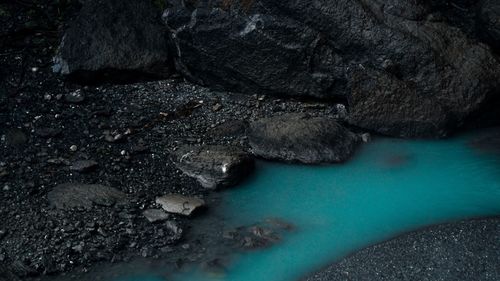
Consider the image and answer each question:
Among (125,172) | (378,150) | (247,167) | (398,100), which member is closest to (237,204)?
(247,167)

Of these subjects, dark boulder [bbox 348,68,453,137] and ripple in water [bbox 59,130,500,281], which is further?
dark boulder [bbox 348,68,453,137]

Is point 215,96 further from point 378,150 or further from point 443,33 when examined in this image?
point 443,33

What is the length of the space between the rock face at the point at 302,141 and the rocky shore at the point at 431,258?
1.11 metres

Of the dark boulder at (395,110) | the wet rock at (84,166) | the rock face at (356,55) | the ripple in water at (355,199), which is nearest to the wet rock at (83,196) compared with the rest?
the wet rock at (84,166)

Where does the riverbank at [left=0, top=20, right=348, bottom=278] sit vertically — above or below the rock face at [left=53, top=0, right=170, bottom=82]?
below

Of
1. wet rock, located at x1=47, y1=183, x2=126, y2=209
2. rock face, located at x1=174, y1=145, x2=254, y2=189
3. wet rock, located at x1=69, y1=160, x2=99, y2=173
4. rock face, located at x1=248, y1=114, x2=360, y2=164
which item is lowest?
wet rock, located at x1=47, y1=183, x2=126, y2=209

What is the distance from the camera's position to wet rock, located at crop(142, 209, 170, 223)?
463 centimetres

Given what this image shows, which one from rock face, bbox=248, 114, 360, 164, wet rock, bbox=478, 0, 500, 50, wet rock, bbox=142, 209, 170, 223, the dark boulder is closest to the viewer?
wet rock, bbox=142, 209, 170, 223

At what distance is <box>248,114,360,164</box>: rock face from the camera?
528 centimetres

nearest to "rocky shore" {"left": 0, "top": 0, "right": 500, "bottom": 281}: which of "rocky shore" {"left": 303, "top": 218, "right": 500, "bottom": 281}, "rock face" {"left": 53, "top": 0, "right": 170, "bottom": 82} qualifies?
"rock face" {"left": 53, "top": 0, "right": 170, "bottom": 82}

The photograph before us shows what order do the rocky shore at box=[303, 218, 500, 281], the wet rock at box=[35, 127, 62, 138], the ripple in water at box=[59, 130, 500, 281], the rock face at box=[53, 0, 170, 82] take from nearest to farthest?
the rocky shore at box=[303, 218, 500, 281]
the ripple in water at box=[59, 130, 500, 281]
the wet rock at box=[35, 127, 62, 138]
the rock face at box=[53, 0, 170, 82]

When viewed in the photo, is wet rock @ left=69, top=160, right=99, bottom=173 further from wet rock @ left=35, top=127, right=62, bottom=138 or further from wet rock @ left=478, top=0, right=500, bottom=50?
wet rock @ left=478, top=0, right=500, bottom=50

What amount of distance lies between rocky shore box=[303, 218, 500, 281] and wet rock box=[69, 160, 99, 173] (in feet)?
6.62

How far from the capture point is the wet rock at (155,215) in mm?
4633
